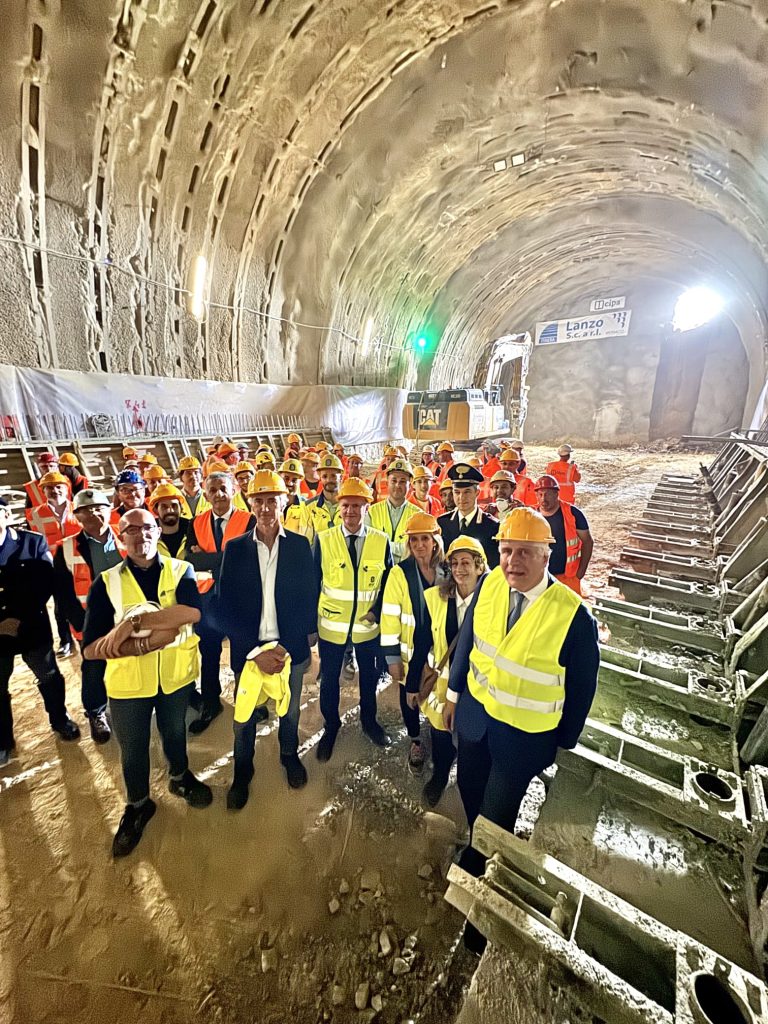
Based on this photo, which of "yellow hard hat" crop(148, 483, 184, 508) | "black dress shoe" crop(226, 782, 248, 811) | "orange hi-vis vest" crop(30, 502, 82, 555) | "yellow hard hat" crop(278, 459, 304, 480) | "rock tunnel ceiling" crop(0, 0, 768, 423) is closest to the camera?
"black dress shoe" crop(226, 782, 248, 811)

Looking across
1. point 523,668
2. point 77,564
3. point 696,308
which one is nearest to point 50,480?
point 77,564

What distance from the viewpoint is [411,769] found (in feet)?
10.7

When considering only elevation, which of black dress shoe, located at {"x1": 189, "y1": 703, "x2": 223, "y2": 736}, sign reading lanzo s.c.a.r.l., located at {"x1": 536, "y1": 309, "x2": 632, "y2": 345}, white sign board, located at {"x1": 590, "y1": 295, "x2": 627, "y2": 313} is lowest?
black dress shoe, located at {"x1": 189, "y1": 703, "x2": 223, "y2": 736}

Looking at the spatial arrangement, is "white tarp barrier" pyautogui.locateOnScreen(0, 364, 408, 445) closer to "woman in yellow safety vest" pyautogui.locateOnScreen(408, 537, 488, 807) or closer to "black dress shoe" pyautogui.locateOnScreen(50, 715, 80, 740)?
"black dress shoe" pyautogui.locateOnScreen(50, 715, 80, 740)

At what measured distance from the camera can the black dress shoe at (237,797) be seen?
2895 mm

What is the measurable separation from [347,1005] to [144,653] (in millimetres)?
1959

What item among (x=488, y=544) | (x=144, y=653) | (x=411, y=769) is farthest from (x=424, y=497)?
(x=144, y=653)

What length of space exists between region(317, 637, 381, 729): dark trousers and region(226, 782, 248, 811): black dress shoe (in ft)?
2.44

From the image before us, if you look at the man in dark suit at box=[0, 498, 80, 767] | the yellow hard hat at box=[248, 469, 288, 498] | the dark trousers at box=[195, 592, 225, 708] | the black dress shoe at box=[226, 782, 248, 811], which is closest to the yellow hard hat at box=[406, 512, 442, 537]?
the yellow hard hat at box=[248, 469, 288, 498]

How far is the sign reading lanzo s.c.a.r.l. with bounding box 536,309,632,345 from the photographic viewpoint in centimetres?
2403

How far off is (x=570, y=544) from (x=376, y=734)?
8.85 ft

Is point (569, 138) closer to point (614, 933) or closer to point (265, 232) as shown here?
point (265, 232)

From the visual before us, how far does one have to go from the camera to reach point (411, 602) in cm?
304

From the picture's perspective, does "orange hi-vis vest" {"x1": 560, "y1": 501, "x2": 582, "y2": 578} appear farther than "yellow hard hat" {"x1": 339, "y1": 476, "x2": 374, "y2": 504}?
Yes
